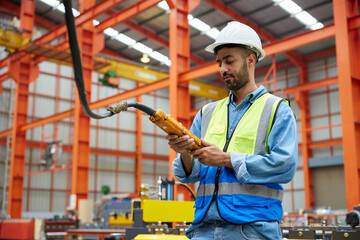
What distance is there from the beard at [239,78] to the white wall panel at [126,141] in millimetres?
29571

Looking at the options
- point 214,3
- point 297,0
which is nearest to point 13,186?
point 214,3

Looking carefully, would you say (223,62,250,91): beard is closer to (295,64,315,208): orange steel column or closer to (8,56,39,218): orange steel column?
(8,56,39,218): orange steel column

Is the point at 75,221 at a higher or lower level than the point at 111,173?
lower

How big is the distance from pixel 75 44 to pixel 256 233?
1153mm

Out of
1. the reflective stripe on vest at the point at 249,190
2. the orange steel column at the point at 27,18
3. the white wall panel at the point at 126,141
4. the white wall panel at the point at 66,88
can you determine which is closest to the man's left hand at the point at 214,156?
the reflective stripe on vest at the point at 249,190

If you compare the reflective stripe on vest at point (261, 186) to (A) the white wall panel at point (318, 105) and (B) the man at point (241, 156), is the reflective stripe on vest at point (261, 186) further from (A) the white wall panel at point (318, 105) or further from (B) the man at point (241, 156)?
(A) the white wall panel at point (318, 105)

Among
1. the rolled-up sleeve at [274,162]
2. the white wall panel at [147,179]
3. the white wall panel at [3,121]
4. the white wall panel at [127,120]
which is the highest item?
the white wall panel at [127,120]

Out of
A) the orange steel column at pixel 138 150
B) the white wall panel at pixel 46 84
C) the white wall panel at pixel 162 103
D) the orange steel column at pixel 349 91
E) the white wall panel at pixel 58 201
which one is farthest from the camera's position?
the white wall panel at pixel 162 103

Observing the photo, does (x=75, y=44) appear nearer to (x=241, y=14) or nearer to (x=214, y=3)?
(x=214, y=3)


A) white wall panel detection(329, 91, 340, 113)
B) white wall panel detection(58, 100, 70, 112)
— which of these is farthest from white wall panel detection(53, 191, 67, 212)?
white wall panel detection(329, 91, 340, 113)

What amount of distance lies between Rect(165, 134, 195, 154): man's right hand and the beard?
396mm

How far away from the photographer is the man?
192 centimetres

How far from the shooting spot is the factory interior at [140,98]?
11195 mm

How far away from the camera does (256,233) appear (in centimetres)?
188
